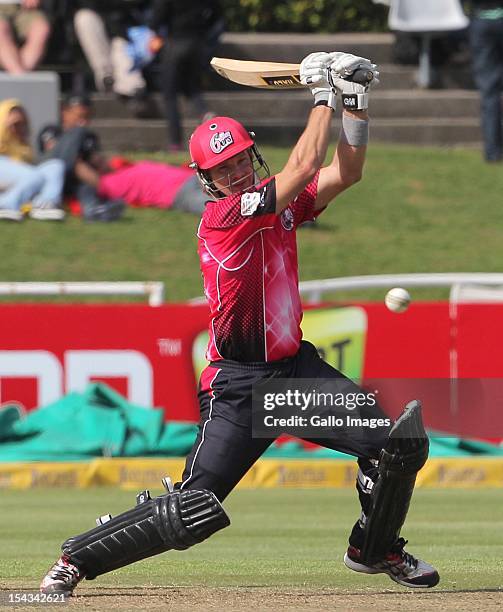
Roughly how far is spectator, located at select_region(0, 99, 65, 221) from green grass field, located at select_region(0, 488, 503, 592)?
4536 millimetres

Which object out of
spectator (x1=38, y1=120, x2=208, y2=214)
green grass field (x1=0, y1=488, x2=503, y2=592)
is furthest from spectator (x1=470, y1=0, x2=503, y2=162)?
green grass field (x1=0, y1=488, x2=503, y2=592)

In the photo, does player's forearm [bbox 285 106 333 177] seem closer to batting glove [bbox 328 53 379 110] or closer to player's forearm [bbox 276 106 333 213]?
player's forearm [bbox 276 106 333 213]

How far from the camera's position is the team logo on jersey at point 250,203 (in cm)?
538

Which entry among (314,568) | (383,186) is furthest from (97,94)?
(314,568)

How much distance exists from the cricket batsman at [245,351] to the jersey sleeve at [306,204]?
2cm

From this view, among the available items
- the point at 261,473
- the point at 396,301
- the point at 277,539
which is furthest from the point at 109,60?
the point at 396,301

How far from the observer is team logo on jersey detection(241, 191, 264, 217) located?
17.7 ft

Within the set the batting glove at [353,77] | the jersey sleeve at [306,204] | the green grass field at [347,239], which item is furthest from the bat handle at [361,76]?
the green grass field at [347,239]

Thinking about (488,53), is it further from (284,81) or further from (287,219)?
(287,219)

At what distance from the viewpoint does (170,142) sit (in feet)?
52.5

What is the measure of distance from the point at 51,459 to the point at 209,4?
6.95 metres

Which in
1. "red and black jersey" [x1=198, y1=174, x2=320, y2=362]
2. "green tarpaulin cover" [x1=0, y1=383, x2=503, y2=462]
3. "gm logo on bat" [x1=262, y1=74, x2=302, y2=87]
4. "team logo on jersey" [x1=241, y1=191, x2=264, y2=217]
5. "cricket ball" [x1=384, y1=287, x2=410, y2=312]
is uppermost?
"gm logo on bat" [x1=262, y1=74, x2=302, y2=87]

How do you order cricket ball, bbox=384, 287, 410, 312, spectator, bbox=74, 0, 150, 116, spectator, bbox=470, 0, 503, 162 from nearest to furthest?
cricket ball, bbox=384, 287, 410, 312, spectator, bbox=470, 0, 503, 162, spectator, bbox=74, 0, 150, 116

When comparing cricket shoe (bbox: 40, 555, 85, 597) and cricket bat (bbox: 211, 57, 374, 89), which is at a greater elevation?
cricket bat (bbox: 211, 57, 374, 89)
